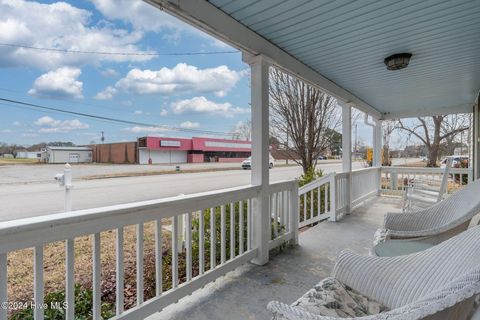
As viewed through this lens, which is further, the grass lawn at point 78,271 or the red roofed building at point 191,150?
the red roofed building at point 191,150

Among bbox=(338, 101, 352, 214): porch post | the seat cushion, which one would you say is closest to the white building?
the seat cushion

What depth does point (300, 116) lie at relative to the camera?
6191mm

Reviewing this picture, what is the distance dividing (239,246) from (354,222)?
2.58 metres

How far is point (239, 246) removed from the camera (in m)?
2.71

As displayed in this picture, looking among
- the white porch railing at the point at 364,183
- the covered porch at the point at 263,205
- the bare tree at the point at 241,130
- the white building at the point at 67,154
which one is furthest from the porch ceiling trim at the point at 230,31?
the white porch railing at the point at 364,183

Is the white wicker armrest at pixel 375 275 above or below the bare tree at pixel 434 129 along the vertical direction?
below

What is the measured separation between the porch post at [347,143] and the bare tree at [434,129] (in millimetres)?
7357

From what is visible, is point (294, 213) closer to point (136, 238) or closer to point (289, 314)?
point (136, 238)

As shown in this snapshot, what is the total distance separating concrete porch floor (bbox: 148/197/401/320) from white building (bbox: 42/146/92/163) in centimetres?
135

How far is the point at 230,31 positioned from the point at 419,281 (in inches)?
84.0

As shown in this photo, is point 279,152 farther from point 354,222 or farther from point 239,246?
point 239,246

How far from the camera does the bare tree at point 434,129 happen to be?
9999 millimetres

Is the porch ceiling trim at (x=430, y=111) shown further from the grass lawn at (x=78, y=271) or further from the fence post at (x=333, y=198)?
the grass lawn at (x=78, y=271)

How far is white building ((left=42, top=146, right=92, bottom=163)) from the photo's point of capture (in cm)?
191
